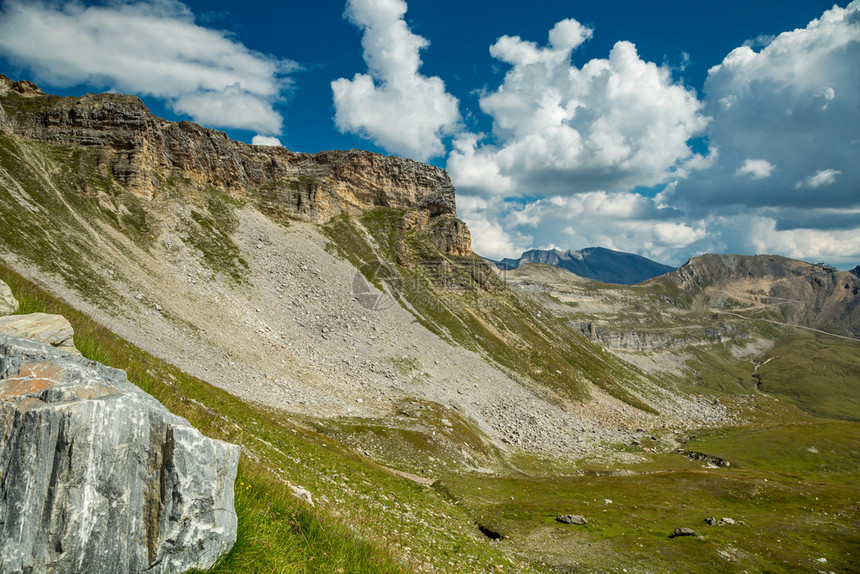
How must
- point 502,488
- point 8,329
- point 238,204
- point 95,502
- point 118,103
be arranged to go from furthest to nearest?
point 238,204
point 118,103
point 502,488
point 8,329
point 95,502

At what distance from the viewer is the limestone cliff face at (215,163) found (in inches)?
3073

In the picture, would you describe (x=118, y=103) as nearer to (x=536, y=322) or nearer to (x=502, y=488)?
(x=502, y=488)

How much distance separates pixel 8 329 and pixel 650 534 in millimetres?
39803

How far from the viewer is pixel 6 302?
13305 millimetres

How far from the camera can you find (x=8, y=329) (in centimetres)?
1051

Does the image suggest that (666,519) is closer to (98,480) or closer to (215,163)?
(98,480)

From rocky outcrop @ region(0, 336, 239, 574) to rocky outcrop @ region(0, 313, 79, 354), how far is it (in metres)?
3.76

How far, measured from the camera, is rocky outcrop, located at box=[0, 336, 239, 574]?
5.55 m

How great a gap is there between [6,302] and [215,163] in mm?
99107

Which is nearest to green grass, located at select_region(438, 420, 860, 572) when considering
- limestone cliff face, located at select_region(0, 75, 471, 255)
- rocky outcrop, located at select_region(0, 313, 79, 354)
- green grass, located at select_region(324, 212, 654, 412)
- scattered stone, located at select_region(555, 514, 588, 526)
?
scattered stone, located at select_region(555, 514, 588, 526)

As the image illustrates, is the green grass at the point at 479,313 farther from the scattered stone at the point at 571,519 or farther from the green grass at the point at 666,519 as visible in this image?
the scattered stone at the point at 571,519

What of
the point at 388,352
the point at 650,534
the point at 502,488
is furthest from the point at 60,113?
the point at 650,534

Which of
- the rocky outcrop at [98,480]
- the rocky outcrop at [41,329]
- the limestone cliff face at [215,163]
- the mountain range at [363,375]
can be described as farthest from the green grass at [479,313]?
the rocky outcrop at [98,480]

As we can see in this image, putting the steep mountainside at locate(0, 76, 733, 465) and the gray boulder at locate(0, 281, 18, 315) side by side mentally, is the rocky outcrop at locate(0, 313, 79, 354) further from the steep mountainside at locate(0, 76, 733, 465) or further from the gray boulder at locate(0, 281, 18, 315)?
the steep mountainside at locate(0, 76, 733, 465)
